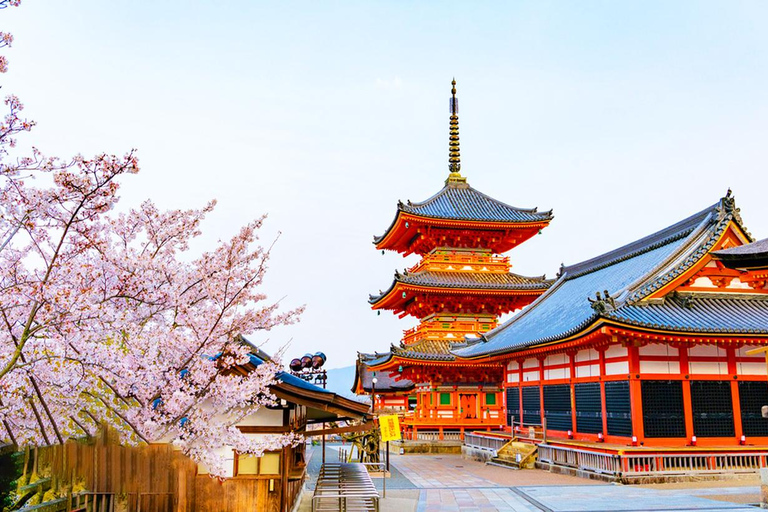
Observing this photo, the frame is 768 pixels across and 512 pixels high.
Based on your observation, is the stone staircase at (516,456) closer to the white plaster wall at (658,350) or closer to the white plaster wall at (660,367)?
the white plaster wall at (660,367)

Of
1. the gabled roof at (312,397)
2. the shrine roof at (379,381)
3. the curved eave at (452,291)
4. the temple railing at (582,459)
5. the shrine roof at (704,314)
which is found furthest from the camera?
the shrine roof at (379,381)

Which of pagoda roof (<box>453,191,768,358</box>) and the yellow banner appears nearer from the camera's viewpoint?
the yellow banner

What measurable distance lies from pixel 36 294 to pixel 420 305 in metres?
29.2

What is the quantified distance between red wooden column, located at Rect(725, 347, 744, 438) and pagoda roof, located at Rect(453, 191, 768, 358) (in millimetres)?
1220

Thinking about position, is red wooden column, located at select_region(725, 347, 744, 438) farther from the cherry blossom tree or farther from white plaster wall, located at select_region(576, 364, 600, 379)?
the cherry blossom tree

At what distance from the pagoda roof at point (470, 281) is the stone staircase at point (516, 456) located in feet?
35.0

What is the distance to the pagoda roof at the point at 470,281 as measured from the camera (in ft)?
111

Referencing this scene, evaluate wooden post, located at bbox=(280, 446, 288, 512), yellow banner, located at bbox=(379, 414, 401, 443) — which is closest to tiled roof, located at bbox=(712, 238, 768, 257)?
yellow banner, located at bbox=(379, 414, 401, 443)

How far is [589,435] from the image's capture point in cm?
2141

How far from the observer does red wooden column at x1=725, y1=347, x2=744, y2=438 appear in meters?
19.4

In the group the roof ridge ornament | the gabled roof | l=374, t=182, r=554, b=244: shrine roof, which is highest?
l=374, t=182, r=554, b=244: shrine roof

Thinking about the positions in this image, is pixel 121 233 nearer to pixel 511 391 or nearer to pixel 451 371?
pixel 511 391

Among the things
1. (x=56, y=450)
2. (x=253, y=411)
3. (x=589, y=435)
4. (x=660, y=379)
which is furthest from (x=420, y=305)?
(x=56, y=450)

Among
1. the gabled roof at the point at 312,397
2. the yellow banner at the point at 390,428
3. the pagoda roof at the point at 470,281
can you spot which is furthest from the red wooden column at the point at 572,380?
the gabled roof at the point at 312,397
